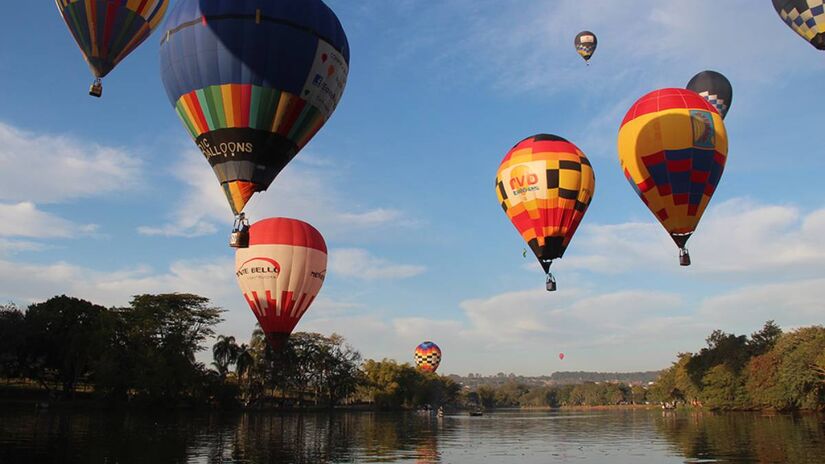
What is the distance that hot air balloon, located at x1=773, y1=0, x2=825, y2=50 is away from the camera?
83.6ft

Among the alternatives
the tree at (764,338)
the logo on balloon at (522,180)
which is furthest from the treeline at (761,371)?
the logo on balloon at (522,180)

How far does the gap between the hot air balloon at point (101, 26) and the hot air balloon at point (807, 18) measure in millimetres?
27869

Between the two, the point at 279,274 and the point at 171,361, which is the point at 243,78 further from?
the point at 171,361

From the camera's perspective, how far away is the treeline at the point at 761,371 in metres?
58.0

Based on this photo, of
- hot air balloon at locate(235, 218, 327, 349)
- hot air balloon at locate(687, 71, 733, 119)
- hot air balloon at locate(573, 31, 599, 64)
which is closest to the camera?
hot air balloon at locate(235, 218, 327, 349)

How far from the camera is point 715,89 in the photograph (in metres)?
34.4

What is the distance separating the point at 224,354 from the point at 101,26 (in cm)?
5514

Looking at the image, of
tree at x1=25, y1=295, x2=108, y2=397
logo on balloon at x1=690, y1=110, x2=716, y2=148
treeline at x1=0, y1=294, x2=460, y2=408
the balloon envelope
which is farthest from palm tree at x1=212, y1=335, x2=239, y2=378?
logo on balloon at x1=690, y1=110, x2=716, y2=148

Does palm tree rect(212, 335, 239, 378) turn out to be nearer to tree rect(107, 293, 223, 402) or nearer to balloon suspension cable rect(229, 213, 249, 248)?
tree rect(107, 293, 223, 402)

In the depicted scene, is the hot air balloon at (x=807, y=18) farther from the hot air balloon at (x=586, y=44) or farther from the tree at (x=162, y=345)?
the tree at (x=162, y=345)

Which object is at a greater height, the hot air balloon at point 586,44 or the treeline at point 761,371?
the hot air balloon at point 586,44

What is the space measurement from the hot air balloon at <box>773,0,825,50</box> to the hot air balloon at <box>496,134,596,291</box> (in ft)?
33.4

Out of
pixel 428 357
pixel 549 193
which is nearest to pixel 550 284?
pixel 549 193

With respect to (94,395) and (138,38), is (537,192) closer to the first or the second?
(138,38)
